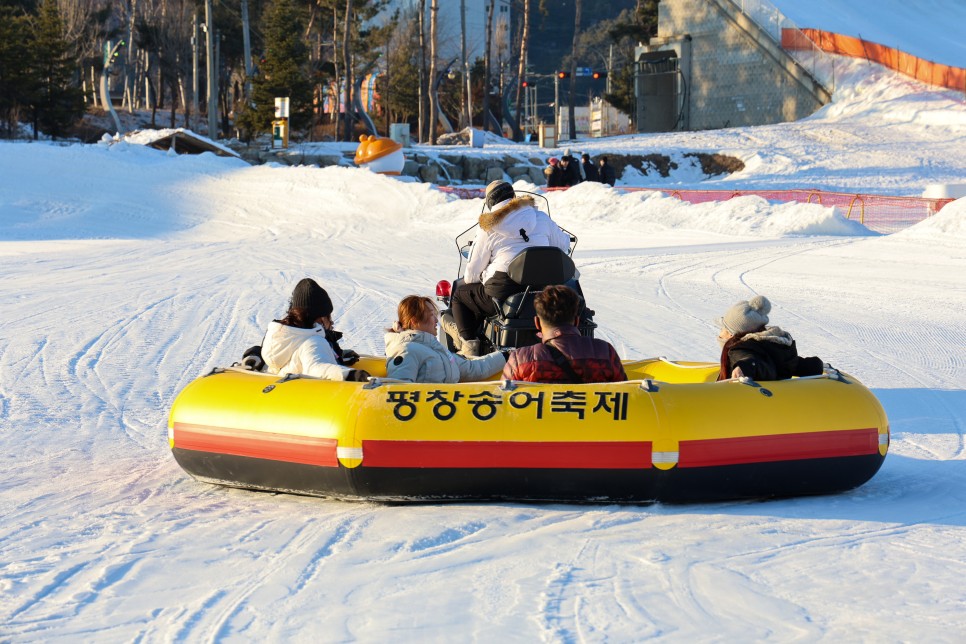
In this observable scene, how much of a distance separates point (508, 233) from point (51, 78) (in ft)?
116

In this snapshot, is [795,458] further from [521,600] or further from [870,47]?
[870,47]

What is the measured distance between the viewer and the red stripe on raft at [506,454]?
16.1 feet

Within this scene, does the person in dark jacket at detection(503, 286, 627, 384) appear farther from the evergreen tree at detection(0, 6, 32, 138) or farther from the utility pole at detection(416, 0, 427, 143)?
the evergreen tree at detection(0, 6, 32, 138)

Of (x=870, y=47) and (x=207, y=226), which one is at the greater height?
(x=870, y=47)

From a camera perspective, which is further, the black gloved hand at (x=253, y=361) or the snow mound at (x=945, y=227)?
the snow mound at (x=945, y=227)

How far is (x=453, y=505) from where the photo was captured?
5156 mm

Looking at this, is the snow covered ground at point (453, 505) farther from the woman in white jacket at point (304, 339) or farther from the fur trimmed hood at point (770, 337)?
the fur trimmed hood at point (770, 337)

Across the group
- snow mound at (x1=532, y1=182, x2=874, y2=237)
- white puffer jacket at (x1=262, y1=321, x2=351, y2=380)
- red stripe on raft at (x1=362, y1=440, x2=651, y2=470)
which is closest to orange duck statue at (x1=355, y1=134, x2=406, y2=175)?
snow mound at (x1=532, y1=182, x2=874, y2=237)

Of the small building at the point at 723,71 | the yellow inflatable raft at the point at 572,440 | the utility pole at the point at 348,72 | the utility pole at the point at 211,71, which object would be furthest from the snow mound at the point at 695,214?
the small building at the point at 723,71

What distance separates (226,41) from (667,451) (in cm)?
4763

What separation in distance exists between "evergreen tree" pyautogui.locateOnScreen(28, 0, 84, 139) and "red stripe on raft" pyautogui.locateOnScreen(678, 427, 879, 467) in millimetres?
37161

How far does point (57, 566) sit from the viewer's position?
423 centimetres

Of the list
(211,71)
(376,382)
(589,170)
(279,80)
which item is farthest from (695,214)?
(211,71)

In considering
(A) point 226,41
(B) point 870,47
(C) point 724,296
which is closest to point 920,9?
(B) point 870,47
